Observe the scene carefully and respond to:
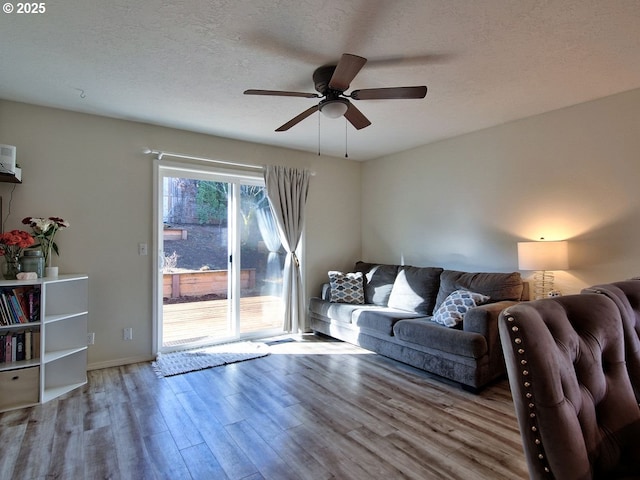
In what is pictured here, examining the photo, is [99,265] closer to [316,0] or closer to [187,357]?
[187,357]

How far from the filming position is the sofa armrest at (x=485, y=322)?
2.94 m

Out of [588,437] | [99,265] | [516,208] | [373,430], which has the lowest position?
[373,430]

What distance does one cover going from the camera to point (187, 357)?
12.3ft

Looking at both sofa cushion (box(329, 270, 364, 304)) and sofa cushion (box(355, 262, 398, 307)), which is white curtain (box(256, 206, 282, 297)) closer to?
sofa cushion (box(329, 270, 364, 304))

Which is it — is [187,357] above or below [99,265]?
below

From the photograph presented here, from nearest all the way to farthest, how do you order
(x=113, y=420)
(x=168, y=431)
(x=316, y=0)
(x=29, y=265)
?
(x=316, y=0)
(x=168, y=431)
(x=113, y=420)
(x=29, y=265)

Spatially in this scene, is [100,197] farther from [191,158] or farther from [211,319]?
[211,319]

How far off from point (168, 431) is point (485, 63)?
3407 millimetres

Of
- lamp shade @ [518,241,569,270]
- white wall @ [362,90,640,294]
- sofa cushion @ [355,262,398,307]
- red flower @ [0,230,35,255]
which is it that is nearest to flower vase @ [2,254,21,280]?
red flower @ [0,230,35,255]

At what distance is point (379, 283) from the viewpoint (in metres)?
4.57

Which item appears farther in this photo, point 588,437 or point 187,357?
point 187,357

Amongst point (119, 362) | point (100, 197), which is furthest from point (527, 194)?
point (119, 362)

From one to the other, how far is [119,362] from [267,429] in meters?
2.13

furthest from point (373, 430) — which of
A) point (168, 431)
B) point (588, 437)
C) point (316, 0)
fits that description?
point (316, 0)
